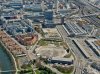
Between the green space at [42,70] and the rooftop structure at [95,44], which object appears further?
the rooftop structure at [95,44]

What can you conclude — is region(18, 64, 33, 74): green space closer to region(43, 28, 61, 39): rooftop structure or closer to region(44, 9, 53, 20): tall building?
region(43, 28, 61, 39): rooftop structure

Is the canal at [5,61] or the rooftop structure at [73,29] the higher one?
the rooftop structure at [73,29]

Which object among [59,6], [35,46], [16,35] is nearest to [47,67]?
[35,46]

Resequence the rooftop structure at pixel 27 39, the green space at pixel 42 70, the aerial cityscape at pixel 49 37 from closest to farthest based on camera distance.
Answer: the green space at pixel 42 70
the aerial cityscape at pixel 49 37
the rooftop structure at pixel 27 39

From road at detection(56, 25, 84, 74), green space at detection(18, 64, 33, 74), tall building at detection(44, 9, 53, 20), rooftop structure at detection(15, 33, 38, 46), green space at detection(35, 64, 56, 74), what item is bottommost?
road at detection(56, 25, 84, 74)

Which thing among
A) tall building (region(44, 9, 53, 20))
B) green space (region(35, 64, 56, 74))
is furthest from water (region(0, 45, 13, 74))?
tall building (region(44, 9, 53, 20))

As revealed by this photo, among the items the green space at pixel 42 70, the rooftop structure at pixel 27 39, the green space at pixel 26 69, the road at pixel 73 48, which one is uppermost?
the rooftop structure at pixel 27 39

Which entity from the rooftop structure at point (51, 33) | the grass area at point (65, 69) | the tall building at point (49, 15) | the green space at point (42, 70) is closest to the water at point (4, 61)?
the green space at point (42, 70)

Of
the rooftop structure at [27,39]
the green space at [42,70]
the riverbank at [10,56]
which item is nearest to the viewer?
the green space at [42,70]

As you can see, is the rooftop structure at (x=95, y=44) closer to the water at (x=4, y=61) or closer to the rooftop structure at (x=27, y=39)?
the rooftop structure at (x=27, y=39)
